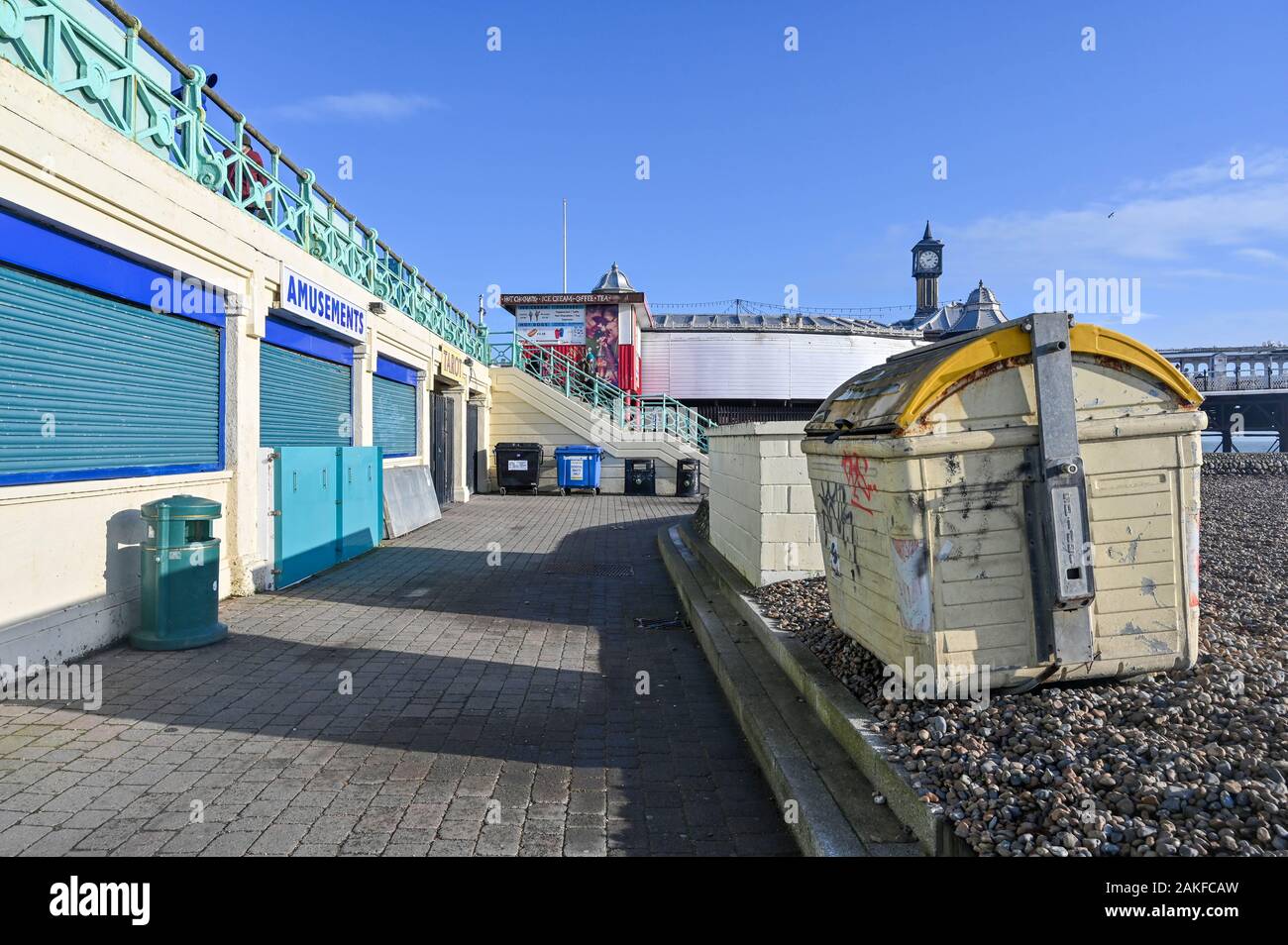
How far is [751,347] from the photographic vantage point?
35.7 metres

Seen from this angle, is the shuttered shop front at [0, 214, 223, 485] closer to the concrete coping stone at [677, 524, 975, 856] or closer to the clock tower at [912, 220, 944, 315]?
the concrete coping stone at [677, 524, 975, 856]

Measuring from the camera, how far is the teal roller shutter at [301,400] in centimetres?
981

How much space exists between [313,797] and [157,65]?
7.15 meters

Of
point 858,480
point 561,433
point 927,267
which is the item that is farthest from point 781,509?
point 927,267

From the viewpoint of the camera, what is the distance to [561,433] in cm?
2488

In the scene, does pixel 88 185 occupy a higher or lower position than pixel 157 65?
lower

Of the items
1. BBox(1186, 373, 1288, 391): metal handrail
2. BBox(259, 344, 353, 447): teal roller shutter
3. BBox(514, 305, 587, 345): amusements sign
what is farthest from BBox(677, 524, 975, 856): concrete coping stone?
BBox(1186, 373, 1288, 391): metal handrail

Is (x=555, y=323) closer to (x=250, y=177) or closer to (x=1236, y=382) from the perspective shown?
(x=250, y=177)

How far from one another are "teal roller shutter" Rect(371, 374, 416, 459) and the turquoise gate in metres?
1.77

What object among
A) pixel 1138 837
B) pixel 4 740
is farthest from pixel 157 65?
pixel 1138 837

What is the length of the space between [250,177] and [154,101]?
2128mm

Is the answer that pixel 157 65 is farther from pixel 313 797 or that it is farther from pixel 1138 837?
pixel 1138 837

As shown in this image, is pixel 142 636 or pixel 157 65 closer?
pixel 142 636

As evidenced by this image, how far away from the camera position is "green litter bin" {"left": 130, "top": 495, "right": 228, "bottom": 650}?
6.49m
